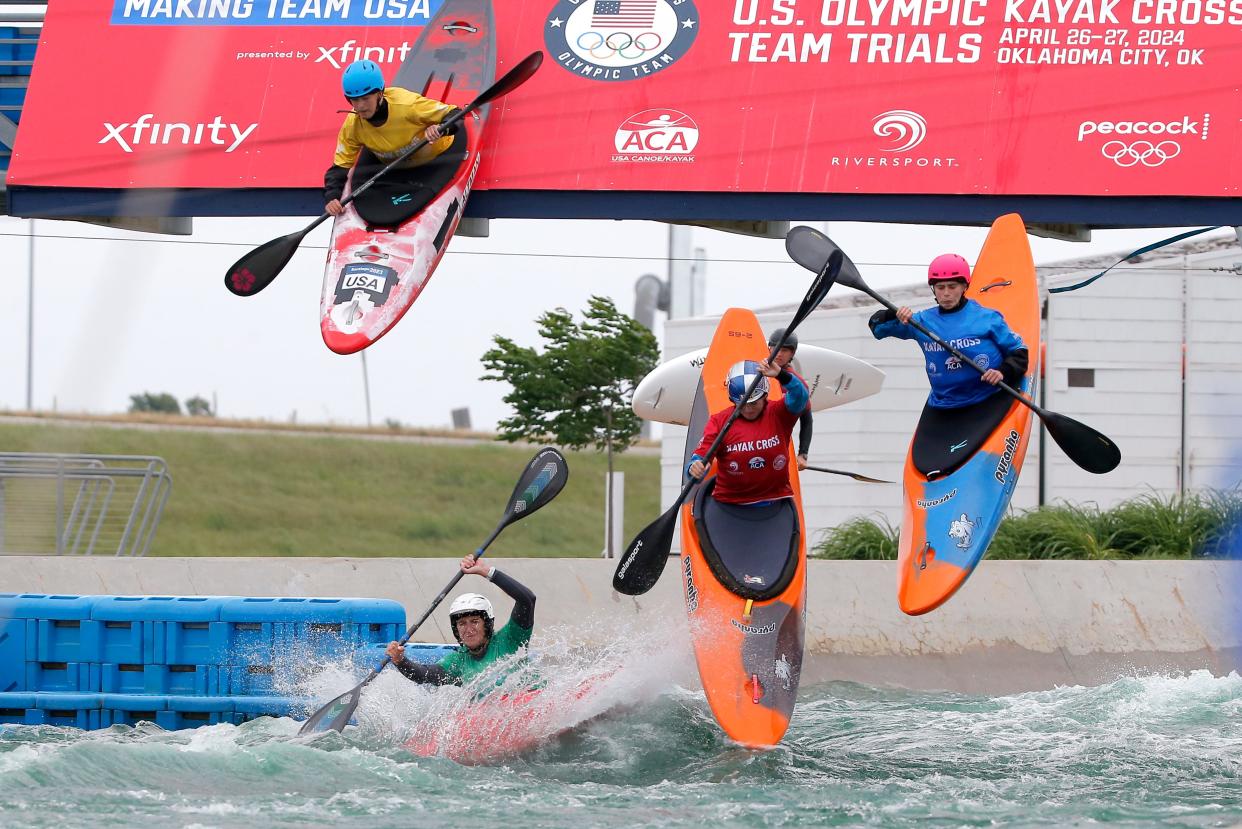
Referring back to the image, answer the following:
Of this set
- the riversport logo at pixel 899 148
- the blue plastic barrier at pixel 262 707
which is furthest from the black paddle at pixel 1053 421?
the blue plastic barrier at pixel 262 707

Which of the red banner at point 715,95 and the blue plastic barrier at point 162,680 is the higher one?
the red banner at point 715,95

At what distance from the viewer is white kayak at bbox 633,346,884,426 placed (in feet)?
44.7

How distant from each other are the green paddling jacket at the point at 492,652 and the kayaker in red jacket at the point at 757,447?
1282 mm

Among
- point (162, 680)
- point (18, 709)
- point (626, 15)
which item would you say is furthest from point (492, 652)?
point (626, 15)

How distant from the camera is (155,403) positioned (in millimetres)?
41688

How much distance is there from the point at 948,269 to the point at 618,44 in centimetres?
316

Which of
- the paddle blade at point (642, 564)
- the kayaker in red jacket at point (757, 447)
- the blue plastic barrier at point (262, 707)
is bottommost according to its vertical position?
the blue plastic barrier at point (262, 707)

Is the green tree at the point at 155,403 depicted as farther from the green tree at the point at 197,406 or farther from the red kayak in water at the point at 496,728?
the red kayak in water at the point at 496,728

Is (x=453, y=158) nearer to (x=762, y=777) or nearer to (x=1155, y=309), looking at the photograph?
(x=762, y=777)

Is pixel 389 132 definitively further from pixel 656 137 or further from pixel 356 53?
pixel 656 137

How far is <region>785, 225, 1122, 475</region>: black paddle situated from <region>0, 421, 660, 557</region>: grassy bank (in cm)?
1588

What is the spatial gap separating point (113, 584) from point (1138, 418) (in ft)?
29.8

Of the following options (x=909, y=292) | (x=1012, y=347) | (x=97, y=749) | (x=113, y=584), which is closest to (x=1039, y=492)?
(x=909, y=292)

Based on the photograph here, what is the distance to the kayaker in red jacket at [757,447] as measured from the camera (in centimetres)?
988
